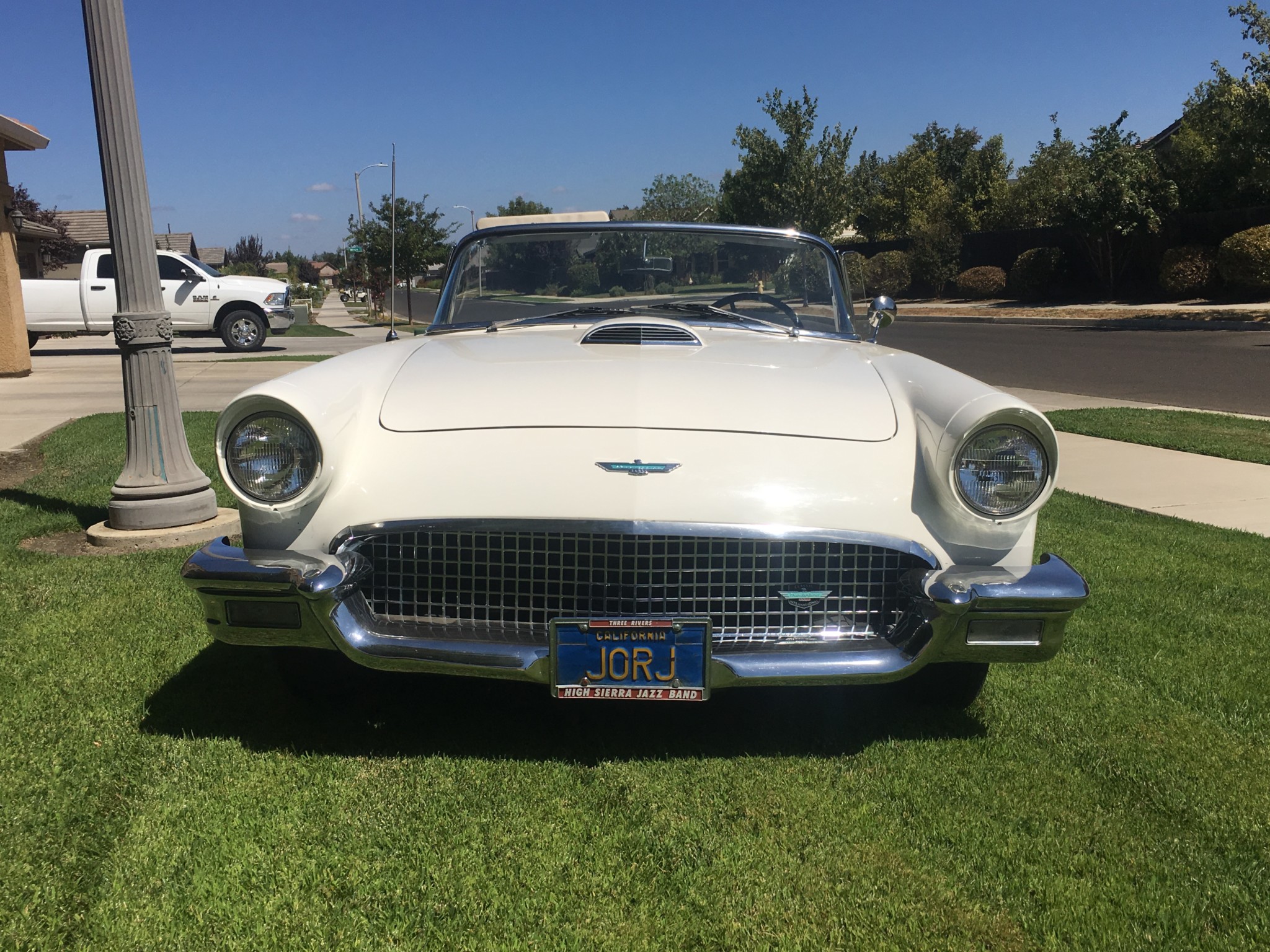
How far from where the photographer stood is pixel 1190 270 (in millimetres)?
25188

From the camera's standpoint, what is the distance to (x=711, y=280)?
422 centimetres

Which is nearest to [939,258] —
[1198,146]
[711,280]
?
[1198,146]

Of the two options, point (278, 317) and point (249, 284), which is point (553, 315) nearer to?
point (249, 284)

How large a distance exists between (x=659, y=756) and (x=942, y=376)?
4.28 ft

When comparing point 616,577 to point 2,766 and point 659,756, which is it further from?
point 2,766

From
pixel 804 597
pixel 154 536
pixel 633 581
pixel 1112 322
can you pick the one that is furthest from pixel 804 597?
pixel 1112 322

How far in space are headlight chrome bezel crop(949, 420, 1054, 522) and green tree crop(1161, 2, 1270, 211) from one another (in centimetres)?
2195

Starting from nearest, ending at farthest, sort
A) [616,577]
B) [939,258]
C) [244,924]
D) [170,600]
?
[244,924] → [616,577] → [170,600] → [939,258]

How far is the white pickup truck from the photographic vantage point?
1597 cm

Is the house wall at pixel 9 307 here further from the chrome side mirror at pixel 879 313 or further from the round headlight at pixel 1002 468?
the round headlight at pixel 1002 468

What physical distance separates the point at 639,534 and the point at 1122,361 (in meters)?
13.9

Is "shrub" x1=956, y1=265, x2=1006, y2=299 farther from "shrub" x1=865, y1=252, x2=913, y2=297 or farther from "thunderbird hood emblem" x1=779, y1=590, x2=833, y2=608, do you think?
"thunderbird hood emblem" x1=779, y1=590, x2=833, y2=608

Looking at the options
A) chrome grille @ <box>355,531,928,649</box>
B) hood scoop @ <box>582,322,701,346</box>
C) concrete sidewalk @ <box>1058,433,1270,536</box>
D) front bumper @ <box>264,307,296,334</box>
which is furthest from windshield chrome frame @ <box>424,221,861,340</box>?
front bumper @ <box>264,307,296,334</box>

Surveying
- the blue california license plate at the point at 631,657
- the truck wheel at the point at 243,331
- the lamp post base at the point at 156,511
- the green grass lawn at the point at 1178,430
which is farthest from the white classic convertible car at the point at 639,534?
the truck wheel at the point at 243,331
